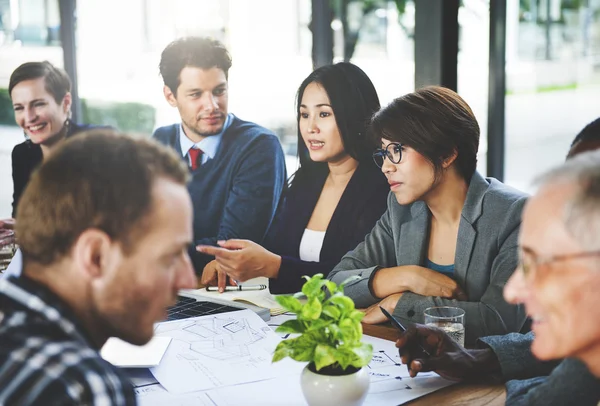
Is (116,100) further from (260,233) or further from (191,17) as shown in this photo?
(260,233)

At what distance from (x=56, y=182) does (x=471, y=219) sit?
1485 millimetres

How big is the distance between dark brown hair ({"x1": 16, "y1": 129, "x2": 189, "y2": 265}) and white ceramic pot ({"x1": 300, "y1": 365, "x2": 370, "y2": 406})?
569mm

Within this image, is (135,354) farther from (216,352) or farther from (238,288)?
(238,288)

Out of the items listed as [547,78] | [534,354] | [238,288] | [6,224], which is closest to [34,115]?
[6,224]

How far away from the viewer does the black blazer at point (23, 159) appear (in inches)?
126

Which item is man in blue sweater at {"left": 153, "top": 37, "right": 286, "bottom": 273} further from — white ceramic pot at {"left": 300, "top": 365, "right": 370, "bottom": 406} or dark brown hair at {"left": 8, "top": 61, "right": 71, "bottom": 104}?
white ceramic pot at {"left": 300, "top": 365, "right": 370, "bottom": 406}

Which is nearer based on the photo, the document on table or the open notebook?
the document on table

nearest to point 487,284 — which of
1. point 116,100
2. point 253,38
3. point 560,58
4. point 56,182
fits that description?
point 56,182

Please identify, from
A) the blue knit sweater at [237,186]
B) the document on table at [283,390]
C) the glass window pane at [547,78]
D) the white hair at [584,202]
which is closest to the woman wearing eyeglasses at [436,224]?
the document on table at [283,390]

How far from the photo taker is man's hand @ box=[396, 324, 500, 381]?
5.41 ft

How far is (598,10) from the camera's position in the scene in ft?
13.8

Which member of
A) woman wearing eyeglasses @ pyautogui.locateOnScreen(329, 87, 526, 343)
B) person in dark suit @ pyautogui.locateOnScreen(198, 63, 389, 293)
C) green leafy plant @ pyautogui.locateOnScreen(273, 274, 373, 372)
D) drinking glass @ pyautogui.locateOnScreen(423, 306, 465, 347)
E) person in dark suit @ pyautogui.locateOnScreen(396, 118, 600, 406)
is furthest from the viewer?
person in dark suit @ pyautogui.locateOnScreen(198, 63, 389, 293)

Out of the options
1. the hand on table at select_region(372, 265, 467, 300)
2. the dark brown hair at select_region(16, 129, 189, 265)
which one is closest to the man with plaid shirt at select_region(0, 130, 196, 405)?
the dark brown hair at select_region(16, 129, 189, 265)

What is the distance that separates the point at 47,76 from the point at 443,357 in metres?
2.40
